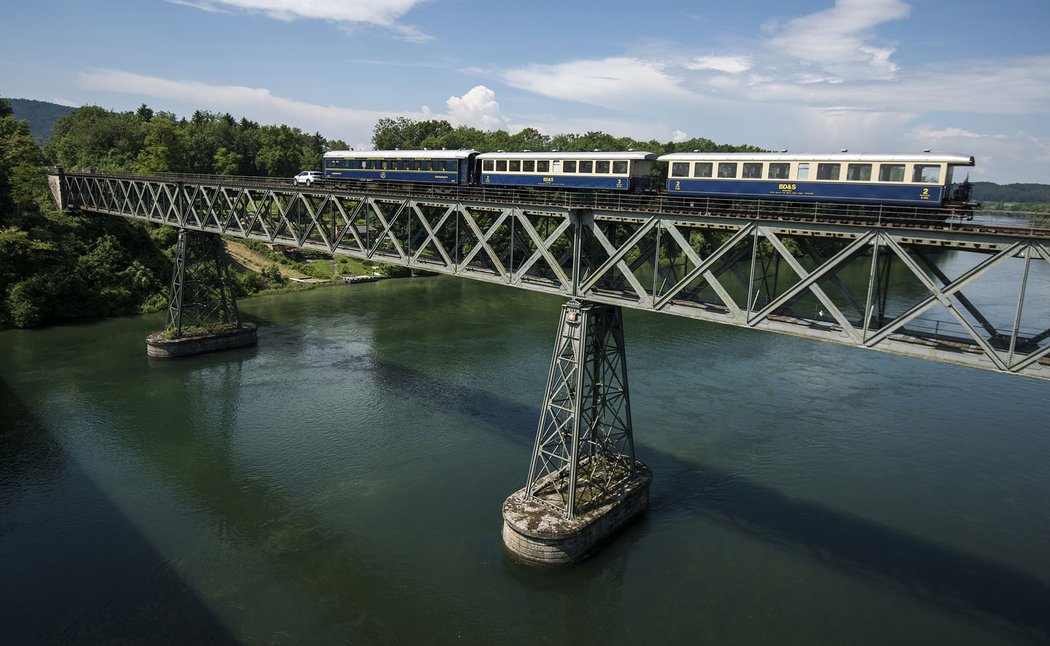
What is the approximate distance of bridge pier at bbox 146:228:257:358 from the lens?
42250 mm

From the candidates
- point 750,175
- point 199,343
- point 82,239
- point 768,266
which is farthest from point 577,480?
point 82,239

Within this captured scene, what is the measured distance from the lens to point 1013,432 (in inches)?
1273

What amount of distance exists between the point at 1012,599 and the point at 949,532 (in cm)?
366

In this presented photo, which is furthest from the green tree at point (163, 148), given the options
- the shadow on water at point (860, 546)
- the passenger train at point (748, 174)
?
the shadow on water at point (860, 546)

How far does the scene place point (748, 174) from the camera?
23.7 meters

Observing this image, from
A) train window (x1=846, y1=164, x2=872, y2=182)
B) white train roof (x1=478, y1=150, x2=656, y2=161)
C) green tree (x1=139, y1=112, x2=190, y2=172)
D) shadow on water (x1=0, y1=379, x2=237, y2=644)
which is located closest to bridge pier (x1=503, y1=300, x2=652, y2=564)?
white train roof (x1=478, y1=150, x2=656, y2=161)

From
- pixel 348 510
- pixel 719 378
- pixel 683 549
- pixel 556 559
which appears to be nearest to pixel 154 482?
pixel 348 510

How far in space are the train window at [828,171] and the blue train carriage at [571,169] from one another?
21.9ft

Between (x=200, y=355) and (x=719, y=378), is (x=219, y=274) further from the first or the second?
(x=719, y=378)

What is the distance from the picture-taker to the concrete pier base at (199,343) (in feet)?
136

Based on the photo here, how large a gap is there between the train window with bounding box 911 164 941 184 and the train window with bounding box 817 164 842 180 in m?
2.24

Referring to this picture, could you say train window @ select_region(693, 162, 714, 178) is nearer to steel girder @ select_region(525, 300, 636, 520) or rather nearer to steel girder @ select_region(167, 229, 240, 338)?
steel girder @ select_region(525, 300, 636, 520)

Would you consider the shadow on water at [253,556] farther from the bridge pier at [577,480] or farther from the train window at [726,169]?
the train window at [726,169]

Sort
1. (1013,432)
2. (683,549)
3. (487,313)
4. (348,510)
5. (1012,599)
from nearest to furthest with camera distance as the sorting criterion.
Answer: (1012,599) < (683,549) < (348,510) < (1013,432) < (487,313)
